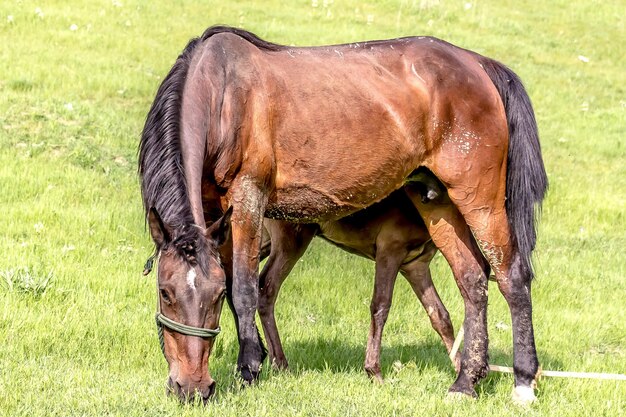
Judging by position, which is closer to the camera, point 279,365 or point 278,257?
point 279,365

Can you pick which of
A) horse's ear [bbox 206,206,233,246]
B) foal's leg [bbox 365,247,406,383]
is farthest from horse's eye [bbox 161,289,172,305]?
foal's leg [bbox 365,247,406,383]

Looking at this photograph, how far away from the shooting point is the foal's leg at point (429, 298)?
24.4 feet

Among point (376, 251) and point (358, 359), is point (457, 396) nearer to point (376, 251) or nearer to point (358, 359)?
point (358, 359)

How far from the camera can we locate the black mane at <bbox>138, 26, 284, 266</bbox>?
5.04m

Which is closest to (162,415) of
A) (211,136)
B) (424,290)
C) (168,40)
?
(211,136)

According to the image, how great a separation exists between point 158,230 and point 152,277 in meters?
3.27

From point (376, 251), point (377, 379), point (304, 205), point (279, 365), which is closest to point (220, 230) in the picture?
point (304, 205)

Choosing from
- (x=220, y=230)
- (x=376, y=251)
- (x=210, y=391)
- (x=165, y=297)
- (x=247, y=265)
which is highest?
(x=220, y=230)

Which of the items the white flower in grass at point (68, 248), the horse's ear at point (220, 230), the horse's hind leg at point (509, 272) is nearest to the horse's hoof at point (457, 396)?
the horse's hind leg at point (509, 272)

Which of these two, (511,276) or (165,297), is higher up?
(165,297)

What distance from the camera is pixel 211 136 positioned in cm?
565

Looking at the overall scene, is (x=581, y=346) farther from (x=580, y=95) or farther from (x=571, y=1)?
(x=571, y=1)

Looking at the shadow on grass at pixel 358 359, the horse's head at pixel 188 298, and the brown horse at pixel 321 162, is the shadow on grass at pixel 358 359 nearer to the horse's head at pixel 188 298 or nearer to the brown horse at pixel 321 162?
the brown horse at pixel 321 162

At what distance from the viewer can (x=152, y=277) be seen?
8180mm
